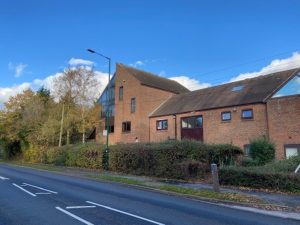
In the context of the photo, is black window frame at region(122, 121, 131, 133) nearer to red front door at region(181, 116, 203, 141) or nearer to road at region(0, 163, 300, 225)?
red front door at region(181, 116, 203, 141)

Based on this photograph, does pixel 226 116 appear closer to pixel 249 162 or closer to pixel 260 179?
pixel 249 162

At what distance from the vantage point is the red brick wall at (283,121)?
979 inches

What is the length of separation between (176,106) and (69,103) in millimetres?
12396

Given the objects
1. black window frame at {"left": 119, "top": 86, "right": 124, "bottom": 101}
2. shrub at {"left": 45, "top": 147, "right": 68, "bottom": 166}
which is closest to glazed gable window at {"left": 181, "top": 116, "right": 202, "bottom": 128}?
black window frame at {"left": 119, "top": 86, "right": 124, "bottom": 101}

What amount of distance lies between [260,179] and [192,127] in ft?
66.3

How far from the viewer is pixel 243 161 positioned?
67.2 ft

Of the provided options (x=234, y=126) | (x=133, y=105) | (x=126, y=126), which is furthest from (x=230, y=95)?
(x=126, y=126)

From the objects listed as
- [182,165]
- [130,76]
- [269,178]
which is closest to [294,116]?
[182,165]

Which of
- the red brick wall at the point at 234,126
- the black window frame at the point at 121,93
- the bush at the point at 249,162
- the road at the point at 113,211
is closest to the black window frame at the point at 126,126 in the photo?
the black window frame at the point at 121,93

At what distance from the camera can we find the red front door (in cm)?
3325

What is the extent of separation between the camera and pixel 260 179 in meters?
14.0

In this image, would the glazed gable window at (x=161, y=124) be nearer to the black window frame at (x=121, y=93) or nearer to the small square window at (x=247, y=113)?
the black window frame at (x=121, y=93)

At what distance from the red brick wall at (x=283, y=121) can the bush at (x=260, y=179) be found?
1146cm

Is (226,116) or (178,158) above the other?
(226,116)
